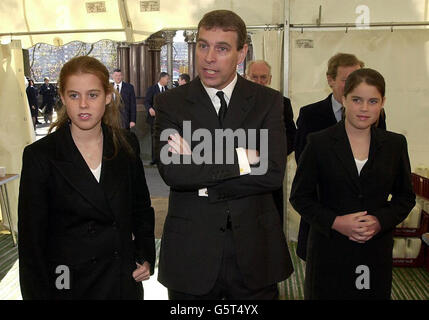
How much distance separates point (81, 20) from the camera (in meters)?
5.21

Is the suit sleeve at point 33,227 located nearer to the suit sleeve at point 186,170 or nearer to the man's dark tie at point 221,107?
the suit sleeve at point 186,170

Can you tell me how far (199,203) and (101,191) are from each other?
14.2 inches

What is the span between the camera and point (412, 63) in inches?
185

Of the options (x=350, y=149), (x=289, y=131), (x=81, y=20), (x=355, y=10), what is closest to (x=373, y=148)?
(x=350, y=149)

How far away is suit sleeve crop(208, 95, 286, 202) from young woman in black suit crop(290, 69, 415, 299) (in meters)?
0.35

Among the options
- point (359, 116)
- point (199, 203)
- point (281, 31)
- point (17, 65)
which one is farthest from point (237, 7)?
point (199, 203)

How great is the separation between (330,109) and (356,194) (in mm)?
984

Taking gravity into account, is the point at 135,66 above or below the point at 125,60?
below

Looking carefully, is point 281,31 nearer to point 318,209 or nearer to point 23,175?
point 318,209

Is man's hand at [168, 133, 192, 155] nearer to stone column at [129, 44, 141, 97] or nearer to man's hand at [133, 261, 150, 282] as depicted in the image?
man's hand at [133, 261, 150, 282]

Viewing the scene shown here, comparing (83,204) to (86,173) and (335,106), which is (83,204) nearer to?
(86,173)

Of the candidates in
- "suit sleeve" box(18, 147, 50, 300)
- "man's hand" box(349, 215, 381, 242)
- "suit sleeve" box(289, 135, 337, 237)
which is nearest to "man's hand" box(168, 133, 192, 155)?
"suit sleeve" box(18, 147, 50, 300)

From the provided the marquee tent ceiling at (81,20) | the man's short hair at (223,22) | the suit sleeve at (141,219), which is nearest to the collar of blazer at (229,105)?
the man's short hair at (223,22)

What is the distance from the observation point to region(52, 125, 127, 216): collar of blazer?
1.66 meters
